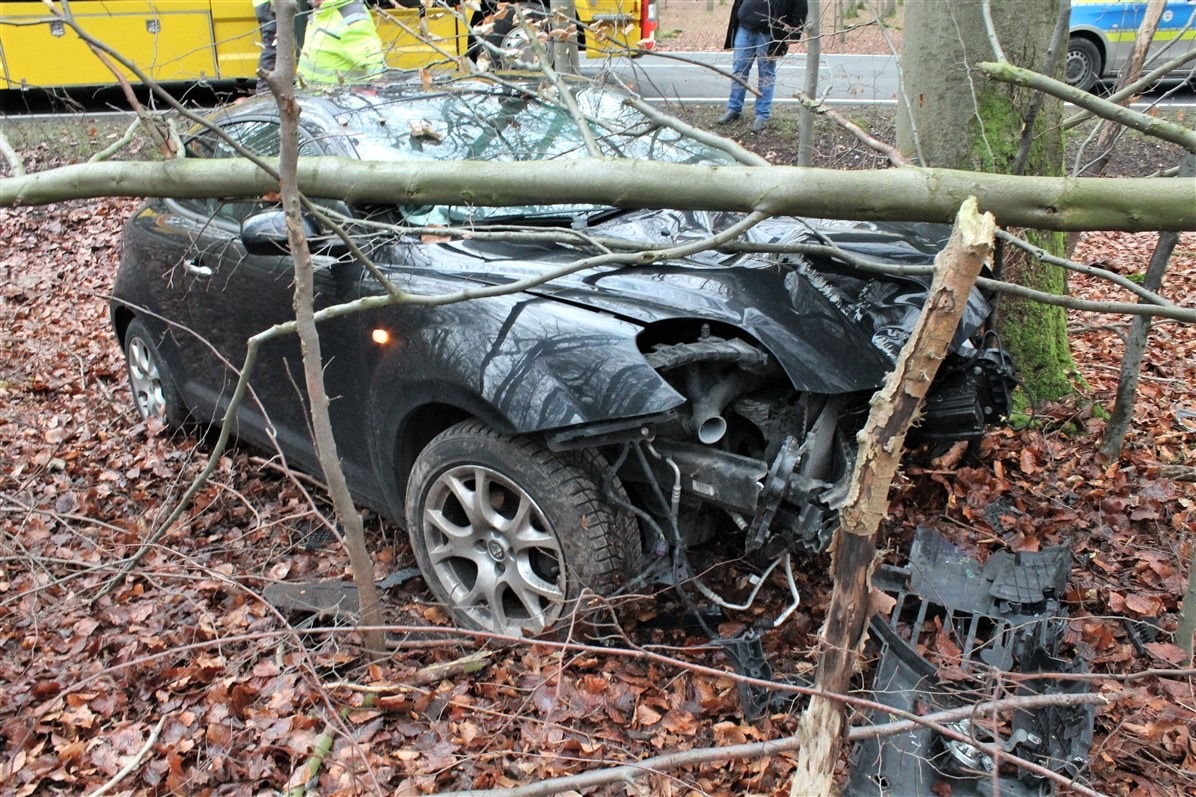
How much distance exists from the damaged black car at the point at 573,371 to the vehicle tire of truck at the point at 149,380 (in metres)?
1.11

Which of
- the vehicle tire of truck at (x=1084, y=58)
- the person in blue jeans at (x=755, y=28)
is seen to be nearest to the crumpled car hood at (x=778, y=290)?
the person in blue jeans at (x=755, y=28)

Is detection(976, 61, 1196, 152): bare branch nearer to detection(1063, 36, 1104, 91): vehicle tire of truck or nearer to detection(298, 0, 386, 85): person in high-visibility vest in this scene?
detection(298, 0, 386, 85): person in high-visibility vest

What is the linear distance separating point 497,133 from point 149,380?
8.34 feet

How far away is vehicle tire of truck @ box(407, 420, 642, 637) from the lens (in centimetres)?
304

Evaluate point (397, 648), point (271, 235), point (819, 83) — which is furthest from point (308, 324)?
point (819, 83)

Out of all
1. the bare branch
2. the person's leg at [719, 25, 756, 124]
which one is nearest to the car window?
the bare branch

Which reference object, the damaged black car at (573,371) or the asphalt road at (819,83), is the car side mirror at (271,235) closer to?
the damaged black car at (573,371)

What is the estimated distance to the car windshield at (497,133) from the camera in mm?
3758

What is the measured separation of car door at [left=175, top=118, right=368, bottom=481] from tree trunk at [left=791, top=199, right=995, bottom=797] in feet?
7.39

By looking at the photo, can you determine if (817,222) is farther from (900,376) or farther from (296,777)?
(296,777)

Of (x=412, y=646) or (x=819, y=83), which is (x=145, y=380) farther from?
(x=819, y=83)

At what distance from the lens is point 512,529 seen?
3.19 metres

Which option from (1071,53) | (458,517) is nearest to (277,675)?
(458,517)

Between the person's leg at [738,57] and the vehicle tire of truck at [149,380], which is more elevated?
the person's leg at [738,57]
